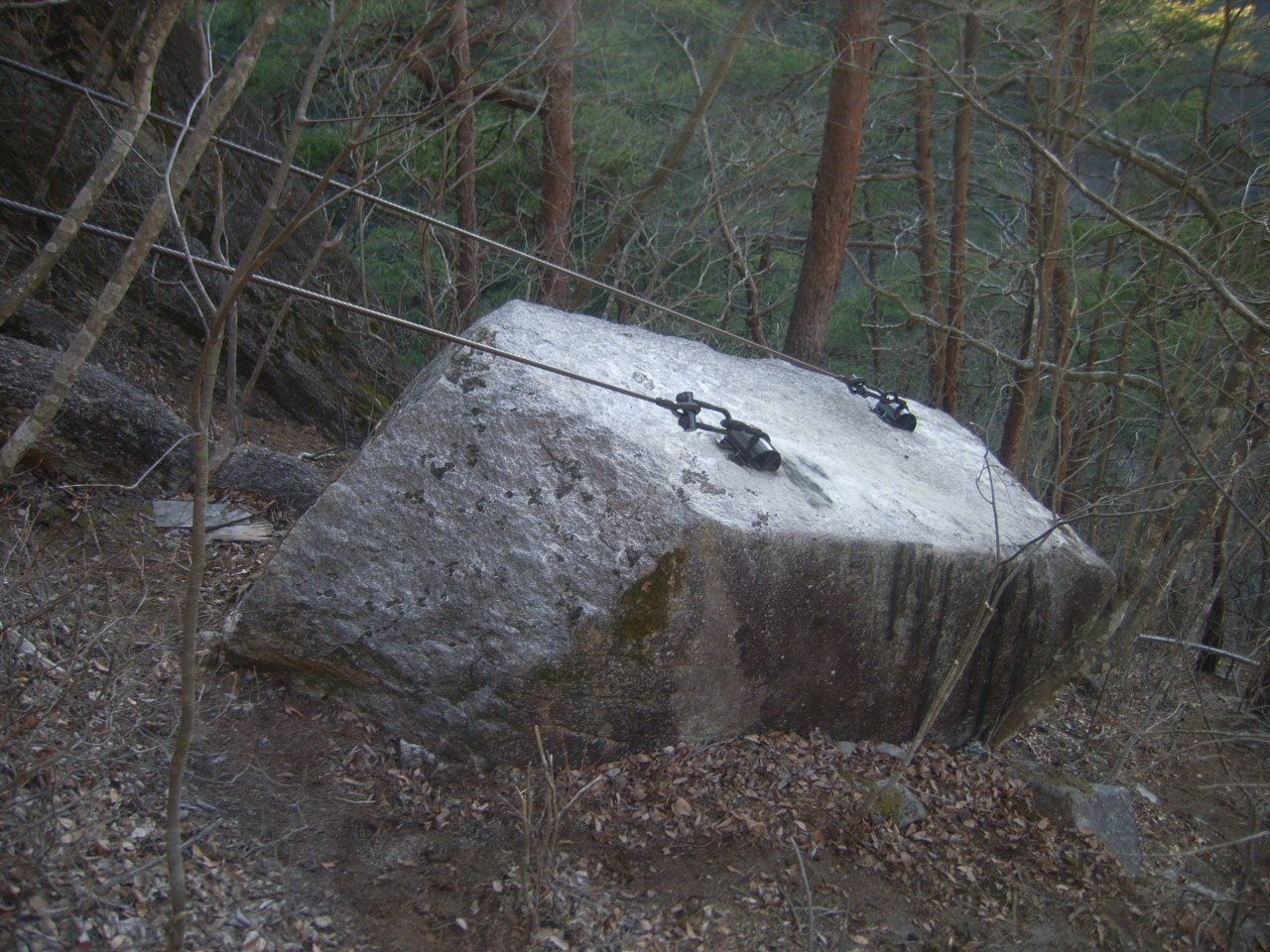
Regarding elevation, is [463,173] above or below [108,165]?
above

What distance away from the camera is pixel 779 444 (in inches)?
127

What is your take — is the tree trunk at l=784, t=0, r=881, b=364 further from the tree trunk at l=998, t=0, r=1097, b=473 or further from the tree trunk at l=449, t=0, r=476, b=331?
the tree trunk at l=449, t=0, r=476, b=331

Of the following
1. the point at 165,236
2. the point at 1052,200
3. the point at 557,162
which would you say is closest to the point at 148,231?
the point at 165,236

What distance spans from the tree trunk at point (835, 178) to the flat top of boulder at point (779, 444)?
2442 millimetres

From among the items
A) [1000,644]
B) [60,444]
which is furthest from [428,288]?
[1000,644]

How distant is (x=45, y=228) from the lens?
4559 millimetres

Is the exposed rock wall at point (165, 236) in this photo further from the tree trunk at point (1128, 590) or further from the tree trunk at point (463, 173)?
the tree trunk at point (1128, 590)

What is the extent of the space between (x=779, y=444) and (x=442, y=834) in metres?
1.76

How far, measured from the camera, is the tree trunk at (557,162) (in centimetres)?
666

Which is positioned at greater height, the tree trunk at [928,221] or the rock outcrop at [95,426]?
the tree trunk at [928,221]

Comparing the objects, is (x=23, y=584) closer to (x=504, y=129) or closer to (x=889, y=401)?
(x=889, y=401)

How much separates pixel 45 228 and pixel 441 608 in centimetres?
363

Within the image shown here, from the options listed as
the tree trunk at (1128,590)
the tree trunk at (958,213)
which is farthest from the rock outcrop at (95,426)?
the tree trunk at (958,213)

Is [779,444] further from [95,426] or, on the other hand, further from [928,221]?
[928,221]
